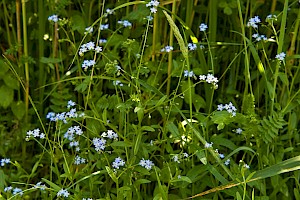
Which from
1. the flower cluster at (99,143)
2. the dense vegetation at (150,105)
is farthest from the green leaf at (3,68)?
the flower cluster at (99,143)

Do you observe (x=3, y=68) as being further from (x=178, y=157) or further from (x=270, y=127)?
(x=270, y=127)

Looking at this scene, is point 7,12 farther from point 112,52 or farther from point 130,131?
point 130,131

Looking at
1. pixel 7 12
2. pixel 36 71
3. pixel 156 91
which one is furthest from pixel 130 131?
pixel 7 12

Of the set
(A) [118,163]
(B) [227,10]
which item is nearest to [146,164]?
(A) [118,163]

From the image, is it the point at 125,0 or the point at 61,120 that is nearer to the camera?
the point at 61,120

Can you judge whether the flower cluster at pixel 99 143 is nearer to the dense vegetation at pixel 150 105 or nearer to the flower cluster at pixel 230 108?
the dense vegetation at pixel 150 105

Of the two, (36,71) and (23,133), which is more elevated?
(36,71)

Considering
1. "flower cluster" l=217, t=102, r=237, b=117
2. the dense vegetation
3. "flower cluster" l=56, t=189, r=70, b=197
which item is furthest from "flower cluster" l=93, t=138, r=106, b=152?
"flower cluster" l=217, t=102, r=237, b=117

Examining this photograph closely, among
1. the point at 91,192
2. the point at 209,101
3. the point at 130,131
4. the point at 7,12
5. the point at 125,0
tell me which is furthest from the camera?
the point at 7,12
